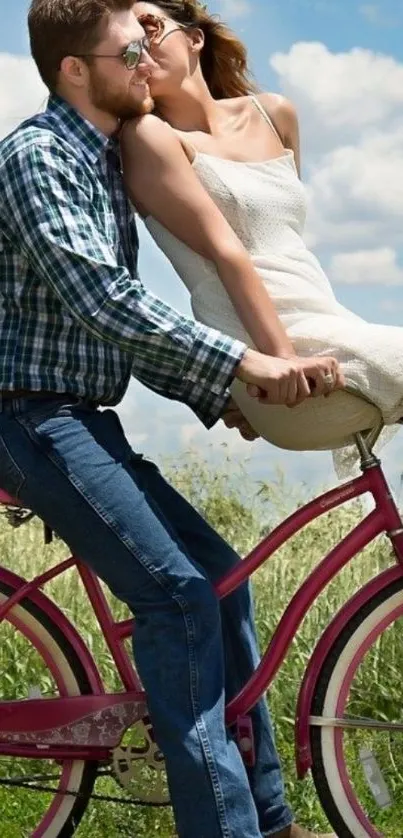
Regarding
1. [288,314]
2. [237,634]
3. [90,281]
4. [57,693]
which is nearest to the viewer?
[90,281]

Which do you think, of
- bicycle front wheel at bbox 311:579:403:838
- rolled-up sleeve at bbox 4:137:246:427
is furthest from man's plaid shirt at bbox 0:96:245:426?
bicycle front wheel at bbox 311:579:403:838

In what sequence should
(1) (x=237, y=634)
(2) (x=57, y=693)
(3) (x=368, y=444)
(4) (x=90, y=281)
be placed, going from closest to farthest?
(4) (x=90, y=281), (3) (x=368, y=444), (1) (x=237, y=634), (2) (x=57, y=693)

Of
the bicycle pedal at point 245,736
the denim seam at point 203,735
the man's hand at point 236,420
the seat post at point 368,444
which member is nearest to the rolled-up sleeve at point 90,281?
the man's hand at point 236,420

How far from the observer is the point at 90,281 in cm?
339

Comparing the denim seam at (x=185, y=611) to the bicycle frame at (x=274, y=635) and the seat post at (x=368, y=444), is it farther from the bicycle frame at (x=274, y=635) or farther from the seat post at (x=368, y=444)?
the seat post at (x=368, y=444)

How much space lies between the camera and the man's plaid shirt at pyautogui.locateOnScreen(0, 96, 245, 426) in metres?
3.39

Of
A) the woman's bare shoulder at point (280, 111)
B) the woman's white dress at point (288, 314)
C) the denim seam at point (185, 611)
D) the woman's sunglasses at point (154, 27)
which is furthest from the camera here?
the woman's bare shoulder at point (280, 111)

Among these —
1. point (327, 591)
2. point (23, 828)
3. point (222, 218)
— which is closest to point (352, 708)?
point (327, 591)

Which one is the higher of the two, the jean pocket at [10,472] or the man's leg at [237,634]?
the jean pocket at [10,472]

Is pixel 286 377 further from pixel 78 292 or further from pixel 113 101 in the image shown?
pixel 113 101

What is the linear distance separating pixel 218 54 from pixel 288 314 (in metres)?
0.77

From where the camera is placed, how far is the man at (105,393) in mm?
3434

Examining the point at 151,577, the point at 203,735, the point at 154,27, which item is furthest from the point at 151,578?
the point at 154,27

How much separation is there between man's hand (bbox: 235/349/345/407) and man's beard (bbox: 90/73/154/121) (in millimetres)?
647
